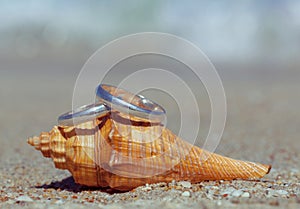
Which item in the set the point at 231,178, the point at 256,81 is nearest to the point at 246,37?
the point at 256,81

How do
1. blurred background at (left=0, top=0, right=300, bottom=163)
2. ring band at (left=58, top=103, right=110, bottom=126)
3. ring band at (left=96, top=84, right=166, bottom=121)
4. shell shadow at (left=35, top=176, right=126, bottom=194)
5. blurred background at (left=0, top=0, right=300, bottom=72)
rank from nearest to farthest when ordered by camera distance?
ring band at (left=96, top=84, right=166, bottom=121) → ring band at (left=58, top=103, right=110, bottom=126) → shell shadow at (left=35, top=176, right=126, bottom=194) → blurred background at (left=0, top=0, right=300, bottom=163) → blurred background at (left=0, top=0, right=300, bottom=72)

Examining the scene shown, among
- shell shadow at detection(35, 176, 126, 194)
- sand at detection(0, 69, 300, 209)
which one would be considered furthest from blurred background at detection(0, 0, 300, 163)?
shell shadow at detection(35, 176, 126, 194)

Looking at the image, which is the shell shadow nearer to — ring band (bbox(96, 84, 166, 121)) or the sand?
the sand

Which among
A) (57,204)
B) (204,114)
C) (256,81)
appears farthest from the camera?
(256,81)

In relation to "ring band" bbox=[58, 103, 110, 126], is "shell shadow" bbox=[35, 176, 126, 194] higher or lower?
lower

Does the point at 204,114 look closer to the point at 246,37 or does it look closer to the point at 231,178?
the point at 231,178

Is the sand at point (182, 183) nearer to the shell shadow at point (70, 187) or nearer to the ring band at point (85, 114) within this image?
the shell shadow at point (70, 187)

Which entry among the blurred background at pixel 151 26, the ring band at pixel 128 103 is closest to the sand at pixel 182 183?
the ring band at pixel 128 103
